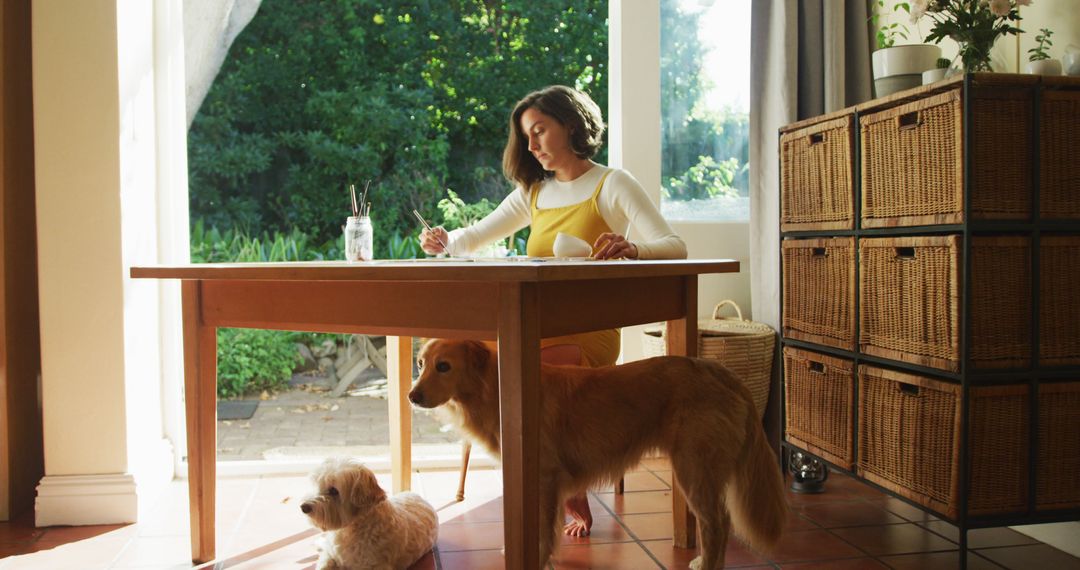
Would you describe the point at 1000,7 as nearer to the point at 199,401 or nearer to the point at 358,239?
the point at 358,239

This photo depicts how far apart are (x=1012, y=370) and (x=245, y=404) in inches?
164

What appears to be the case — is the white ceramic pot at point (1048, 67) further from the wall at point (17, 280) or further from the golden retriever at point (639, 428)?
the wall at point (17, 280)

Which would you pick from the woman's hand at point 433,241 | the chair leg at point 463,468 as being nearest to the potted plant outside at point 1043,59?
the woman's hand at point 433,241

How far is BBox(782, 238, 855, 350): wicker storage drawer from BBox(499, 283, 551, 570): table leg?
121 cm

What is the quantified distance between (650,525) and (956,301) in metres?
1.06

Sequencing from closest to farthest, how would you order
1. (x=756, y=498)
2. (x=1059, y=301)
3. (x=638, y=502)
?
(x=756, y=498)
(x=1059, y=301)
(x=638, y=502)

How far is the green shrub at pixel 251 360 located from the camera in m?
5.02

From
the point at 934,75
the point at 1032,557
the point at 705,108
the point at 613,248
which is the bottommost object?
the point at 1032,557

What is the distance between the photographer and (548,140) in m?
2.60

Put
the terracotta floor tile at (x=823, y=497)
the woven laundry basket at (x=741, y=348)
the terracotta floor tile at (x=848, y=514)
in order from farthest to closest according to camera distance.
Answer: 1. the woven laundry basket at (x=741, y=348)
2. the terracotta floor tile at (x=823, y=497)
3. the terracotta floor tile at (x=848, y=514)

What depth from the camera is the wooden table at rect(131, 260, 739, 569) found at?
147 centimetres

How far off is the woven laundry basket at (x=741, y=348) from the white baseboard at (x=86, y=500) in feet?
5.70

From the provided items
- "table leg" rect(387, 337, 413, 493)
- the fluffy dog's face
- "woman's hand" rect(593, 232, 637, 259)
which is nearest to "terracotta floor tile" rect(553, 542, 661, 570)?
the fluffy dog's face

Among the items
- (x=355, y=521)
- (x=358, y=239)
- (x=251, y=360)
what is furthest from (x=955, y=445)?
(x=251, y=360)
